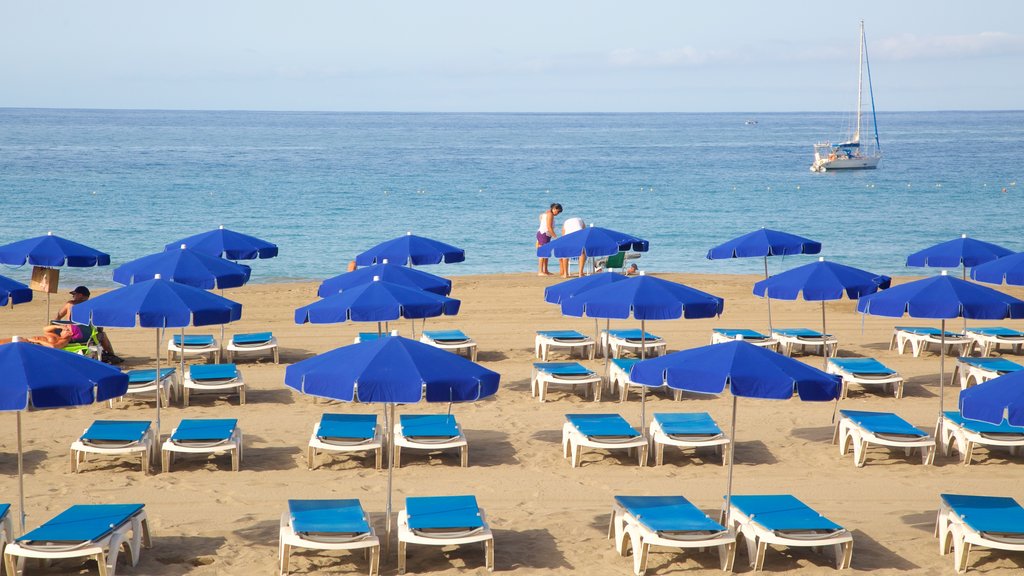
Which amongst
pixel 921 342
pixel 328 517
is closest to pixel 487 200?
pixel 921 342

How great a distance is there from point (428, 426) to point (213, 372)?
3.27m

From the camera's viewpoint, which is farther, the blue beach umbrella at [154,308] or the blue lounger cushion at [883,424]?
the blue lounger cushion at [883,424]

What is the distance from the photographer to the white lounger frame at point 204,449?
378 inches

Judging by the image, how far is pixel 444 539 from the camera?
7.38m

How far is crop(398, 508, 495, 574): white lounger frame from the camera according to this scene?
24.2 ft

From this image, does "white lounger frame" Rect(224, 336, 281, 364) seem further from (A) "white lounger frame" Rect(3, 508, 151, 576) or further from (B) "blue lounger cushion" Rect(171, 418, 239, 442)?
(A) "white lounger frame" Rect(3, 508, 151, 576)

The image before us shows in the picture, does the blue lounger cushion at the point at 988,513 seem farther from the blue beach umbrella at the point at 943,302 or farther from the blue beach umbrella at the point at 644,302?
the blue beach umbrella at the point at 644,302

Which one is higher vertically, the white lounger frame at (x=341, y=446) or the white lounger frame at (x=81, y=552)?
the white lounger frame at (x=81, y=552)

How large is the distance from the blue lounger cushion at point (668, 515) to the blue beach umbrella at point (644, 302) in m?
2.51

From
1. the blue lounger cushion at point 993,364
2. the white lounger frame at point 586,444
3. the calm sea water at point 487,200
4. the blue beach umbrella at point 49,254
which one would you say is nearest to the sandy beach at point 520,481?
the white lounger frame at point 586,444

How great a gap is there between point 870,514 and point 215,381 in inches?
284

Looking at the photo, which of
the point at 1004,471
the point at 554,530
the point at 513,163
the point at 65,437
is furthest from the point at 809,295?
the point at 513,163

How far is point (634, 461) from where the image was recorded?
10.4 metres

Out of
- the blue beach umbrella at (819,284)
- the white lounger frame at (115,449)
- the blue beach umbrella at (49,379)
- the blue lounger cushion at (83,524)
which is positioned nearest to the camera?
the blue beach umbrella at (49,379)
